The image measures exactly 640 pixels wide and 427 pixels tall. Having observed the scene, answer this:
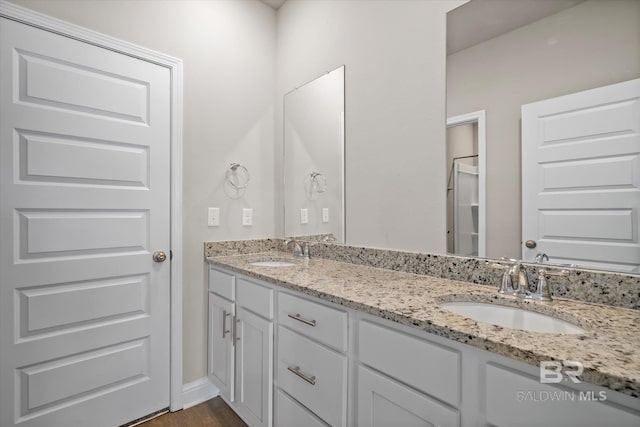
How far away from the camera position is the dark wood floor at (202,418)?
70.2 inches

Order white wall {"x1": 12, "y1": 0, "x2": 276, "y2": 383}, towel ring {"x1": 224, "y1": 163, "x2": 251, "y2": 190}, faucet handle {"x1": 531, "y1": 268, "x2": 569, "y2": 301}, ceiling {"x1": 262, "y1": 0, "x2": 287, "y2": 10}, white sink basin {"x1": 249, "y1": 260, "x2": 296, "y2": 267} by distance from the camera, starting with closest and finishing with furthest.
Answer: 1. faucet handle {"x1": 531, "y1": 268, "x2": 569, "y2": 301}
2. white wall {"x1": 12, "y1": 0, "x2": 276, "y2": 383}
3. white sink basin {"x1": 249, "y1": 260, "x2": 296, "y2": 267}
4. towel ring {"x1": 224, "y1": 163, "x2": 251, "y2": 190}
5. ceiling {"x1": 262, "y1": 0, "x2": 287, "y2": 10}

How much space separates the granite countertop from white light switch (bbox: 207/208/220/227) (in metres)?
0.56

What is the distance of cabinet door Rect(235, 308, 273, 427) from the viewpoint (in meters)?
1.47

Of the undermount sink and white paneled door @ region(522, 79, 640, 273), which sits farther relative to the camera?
the undermount sink

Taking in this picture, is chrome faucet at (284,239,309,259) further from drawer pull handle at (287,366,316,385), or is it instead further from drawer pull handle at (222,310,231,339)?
drawer pull handle at (287,366,316,385)

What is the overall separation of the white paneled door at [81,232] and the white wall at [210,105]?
0.15 metres

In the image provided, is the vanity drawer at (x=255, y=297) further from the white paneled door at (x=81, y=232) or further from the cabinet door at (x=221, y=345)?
the white paneled door at (x=81, y=232)

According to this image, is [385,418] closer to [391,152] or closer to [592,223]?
[592,223]

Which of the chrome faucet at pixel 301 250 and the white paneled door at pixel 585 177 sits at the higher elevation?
the white paneled door at pixel 585 177

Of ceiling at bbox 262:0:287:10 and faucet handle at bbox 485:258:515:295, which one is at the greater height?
ceiling at bbox 262:0:287:10

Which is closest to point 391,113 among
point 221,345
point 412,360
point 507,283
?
point 507,283

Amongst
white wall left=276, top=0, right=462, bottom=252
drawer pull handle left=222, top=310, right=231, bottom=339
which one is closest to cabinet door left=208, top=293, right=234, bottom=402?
drawer pull handle left=222, top=310, right=231, bottom=339

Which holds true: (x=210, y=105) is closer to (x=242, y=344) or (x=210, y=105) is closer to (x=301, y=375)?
(x=242, y=344)

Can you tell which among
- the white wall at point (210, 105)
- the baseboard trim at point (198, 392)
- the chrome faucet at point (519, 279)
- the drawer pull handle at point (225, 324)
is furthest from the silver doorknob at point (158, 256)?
the chrome faucet at point (519, 279)
